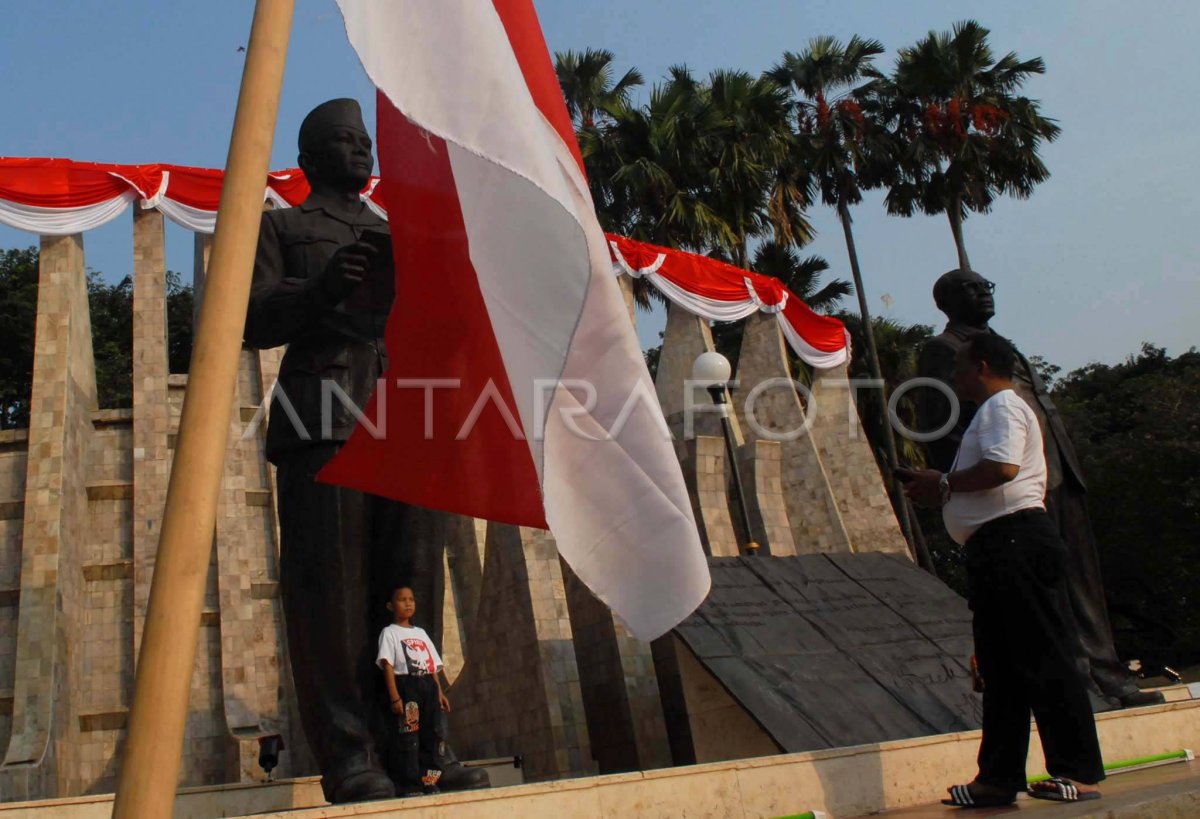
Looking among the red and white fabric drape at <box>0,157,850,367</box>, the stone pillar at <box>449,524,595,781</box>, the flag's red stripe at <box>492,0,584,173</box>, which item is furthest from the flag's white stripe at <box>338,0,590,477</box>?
the red and white fabric drape at <box>0,157,850,367</box>

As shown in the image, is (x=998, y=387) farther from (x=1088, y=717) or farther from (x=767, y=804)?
(x=767, y=804)

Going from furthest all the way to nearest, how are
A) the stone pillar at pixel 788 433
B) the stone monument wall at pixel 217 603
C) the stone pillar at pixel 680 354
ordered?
the stone pillar at pixel 788 433, the stone pillar at pixel 680 354, the stone monument wall at pixel 217 603

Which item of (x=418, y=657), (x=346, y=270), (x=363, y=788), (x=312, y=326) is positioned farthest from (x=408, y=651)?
(x=346, y=270)

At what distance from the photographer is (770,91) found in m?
25.1

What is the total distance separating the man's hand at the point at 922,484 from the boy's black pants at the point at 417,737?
1.90m

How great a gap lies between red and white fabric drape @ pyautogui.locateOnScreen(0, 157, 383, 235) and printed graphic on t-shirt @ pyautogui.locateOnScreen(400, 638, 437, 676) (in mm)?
10794

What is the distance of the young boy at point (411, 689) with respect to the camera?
4.12 m

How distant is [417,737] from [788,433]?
17.1m

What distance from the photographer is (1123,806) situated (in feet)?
10.3

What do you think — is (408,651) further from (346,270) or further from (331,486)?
(346,270)

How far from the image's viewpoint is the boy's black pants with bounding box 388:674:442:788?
13.4 feet

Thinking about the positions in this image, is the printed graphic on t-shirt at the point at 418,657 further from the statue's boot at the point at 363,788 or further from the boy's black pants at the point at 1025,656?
the boy's black pants at the point at 1025,656

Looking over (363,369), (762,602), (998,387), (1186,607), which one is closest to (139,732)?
(363,369)

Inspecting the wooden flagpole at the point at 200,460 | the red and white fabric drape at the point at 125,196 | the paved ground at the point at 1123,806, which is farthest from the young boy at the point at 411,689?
the red and white fabric drape at the point at 125,196
